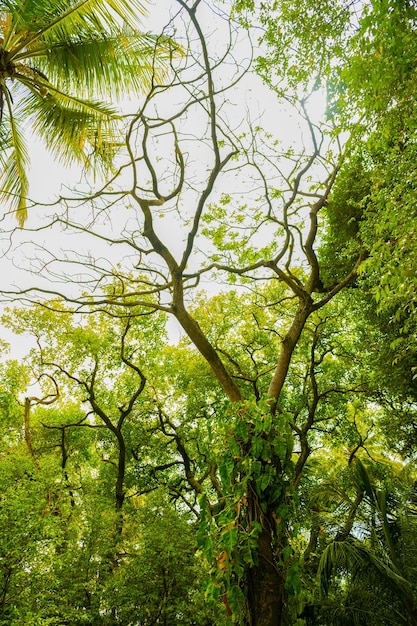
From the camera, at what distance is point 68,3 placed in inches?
229

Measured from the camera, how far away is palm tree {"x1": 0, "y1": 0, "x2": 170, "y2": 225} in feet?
19.0

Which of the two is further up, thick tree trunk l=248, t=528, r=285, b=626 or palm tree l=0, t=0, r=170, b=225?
palm tree l=0, t=0, r=170, b=225

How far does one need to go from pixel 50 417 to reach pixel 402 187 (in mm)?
12755

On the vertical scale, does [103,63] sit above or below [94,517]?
above

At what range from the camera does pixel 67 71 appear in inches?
262

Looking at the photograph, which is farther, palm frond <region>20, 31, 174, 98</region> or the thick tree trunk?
palm frond <region>20, 31, 174, 98</region>

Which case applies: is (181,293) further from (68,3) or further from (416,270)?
(68,3)

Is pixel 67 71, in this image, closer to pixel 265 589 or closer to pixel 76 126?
pixel 76 126

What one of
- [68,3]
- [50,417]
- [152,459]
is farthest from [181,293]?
[50,417]

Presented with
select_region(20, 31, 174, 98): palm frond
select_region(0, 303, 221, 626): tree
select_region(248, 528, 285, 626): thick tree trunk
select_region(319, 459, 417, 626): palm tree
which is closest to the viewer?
select_region(248, 528, 285, 626): thick tree trunk

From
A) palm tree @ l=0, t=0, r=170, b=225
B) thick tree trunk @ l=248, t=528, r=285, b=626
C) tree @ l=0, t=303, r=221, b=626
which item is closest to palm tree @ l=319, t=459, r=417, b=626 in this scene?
thick tree trunk @ l=248, t=528, r=285, b=626

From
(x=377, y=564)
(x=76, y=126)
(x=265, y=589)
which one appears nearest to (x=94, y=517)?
(x=265, y=589)

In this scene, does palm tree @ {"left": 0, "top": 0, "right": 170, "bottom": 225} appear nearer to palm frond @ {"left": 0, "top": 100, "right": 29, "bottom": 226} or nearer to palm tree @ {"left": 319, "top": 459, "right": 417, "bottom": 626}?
palm frond @ {"left": 0, "top": 100, "right": 29, "bottom": 226}

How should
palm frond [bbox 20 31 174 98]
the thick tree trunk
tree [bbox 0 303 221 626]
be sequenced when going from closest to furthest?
the thick tree trunk < tree [bbox 0 303 221 626] < palm frond [bbox 20 31 174 98]
